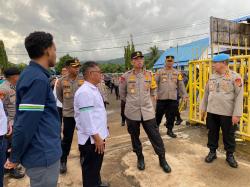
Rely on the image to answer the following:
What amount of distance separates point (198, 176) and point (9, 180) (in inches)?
112

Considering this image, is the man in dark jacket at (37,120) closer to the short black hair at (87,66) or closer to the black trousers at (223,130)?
the short black hair at (87,66)

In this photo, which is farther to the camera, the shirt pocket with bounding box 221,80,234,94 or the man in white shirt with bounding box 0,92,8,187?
the shirt pocket with bounding box 221,80,234,94

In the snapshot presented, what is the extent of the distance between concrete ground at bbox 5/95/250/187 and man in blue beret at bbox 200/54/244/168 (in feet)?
0.85

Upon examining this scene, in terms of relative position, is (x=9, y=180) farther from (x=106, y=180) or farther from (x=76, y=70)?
(x=76, y=70)

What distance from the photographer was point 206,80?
5.77 meters

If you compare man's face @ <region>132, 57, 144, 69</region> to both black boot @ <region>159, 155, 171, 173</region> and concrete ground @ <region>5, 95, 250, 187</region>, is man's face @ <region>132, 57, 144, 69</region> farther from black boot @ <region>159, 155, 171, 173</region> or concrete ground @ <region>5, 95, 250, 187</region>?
concrete ground @ <region>5, 95, 250, 187</region>

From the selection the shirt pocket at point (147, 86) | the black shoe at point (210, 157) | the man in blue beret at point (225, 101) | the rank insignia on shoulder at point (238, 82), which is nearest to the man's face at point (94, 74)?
the shirt pocket at point (147, 86)

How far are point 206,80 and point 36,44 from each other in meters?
4.70

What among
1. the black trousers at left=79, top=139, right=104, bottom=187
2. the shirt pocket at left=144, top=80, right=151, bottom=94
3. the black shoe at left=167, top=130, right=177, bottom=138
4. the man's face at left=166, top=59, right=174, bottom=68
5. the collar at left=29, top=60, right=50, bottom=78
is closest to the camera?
the collar at left=29, top=60, right=50, bottom=78

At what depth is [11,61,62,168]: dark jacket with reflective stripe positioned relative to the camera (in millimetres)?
1717

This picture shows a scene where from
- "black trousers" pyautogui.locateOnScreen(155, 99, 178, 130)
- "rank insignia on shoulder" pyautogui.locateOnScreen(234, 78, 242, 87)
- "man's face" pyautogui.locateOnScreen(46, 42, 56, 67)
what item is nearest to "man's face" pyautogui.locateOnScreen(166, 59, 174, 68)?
"black trousers" pyautogui.locateOnScreen(155, 99, 178, 130)

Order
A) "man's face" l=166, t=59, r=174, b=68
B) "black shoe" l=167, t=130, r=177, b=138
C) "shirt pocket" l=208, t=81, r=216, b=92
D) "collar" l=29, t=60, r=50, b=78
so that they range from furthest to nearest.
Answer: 1. "black shoe" l=167, t=130, r=177, b=138
2. "man's face" l=166, t=59, r=174, b=68
3. "shirt pocket" l=208, t=81, r=216, b=92
4. "collar" l=29, t=60, r=50, b=78

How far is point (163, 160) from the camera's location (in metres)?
3.86

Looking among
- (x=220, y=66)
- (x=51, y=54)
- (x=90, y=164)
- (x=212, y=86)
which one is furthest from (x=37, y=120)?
(x=212, y=86)
